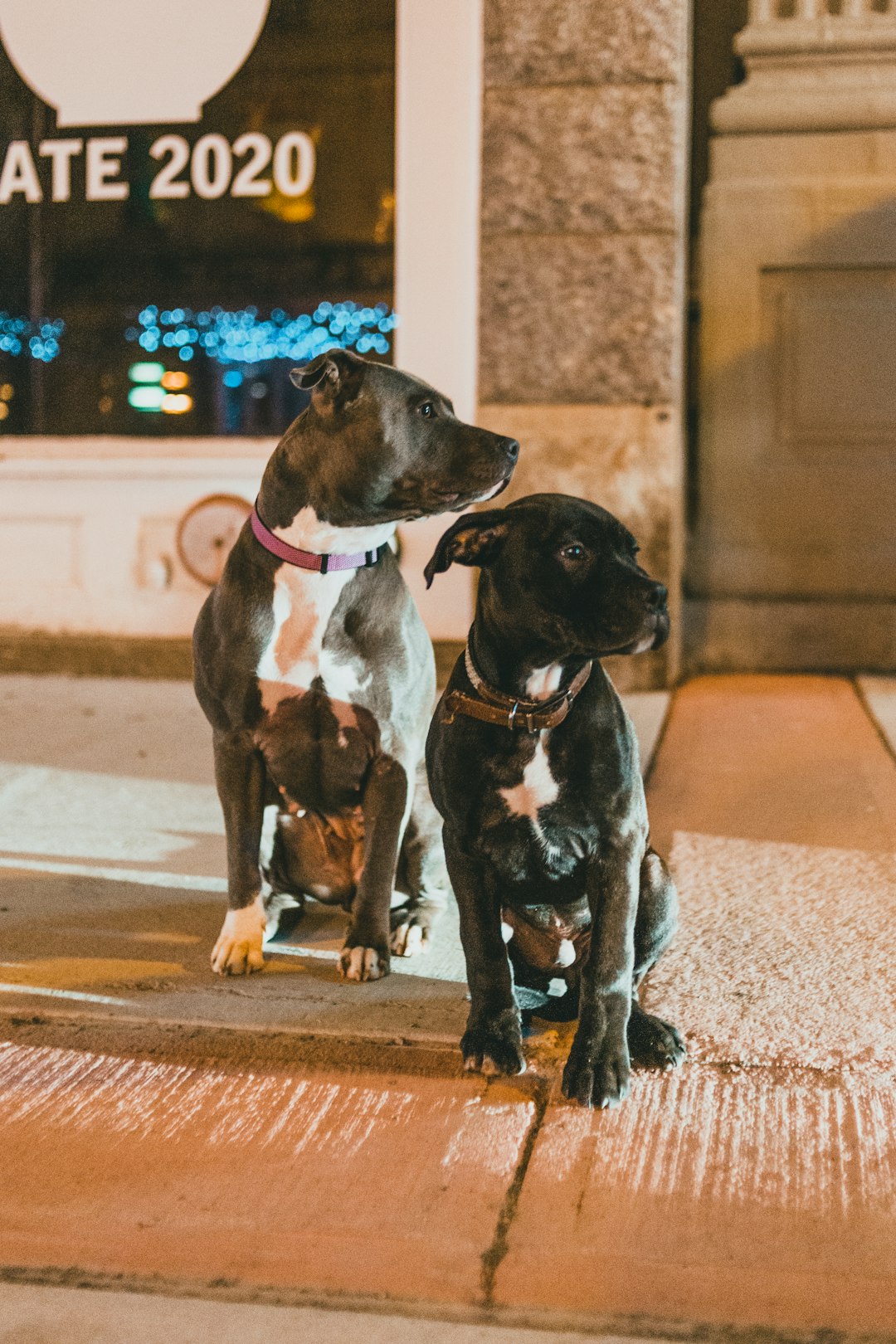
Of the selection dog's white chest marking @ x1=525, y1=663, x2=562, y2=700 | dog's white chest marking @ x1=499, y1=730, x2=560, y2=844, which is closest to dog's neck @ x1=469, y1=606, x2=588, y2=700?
dog's white chest marking @ x1=525, y1=663, x2=562, y2=700

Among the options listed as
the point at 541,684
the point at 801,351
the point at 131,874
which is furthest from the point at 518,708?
the point at 801,351

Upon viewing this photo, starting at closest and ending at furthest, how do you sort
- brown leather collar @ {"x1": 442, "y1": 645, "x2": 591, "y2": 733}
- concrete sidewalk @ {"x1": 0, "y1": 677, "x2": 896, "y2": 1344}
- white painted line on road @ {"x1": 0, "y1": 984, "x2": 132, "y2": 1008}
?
concrete sidewalk @ {"x1": 0, "y1": 677, "x2": 896, "y2": 1344}
brown leather collar @ {"x1": 442, "y1": 645, "x2": 591, "y2": 733}
white painted line on road @ {"x1": 0, "y1": 984, "x2": 132, "y2": 1008}

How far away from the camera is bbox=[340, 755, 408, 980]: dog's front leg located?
3123mm

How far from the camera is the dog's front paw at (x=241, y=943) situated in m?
3.07

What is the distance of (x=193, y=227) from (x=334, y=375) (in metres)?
3.98

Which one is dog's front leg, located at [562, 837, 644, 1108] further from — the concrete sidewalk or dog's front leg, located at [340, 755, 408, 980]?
dog's front leg, located at [340, 755, 408, 980]

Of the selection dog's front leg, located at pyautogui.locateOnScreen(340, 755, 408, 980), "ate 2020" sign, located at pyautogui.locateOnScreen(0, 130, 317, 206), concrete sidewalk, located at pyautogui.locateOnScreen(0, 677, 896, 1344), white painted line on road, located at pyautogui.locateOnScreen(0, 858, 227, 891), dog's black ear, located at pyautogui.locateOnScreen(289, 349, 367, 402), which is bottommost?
concrete sidewalk, located at pyautogui.locateOnScreen(0, 677, 896, 1344)

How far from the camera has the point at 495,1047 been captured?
8.30 feet

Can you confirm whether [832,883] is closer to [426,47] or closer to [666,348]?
[666,348]

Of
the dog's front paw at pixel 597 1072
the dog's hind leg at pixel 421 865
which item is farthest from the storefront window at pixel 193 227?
the dog's front paw at pixel 597 1072

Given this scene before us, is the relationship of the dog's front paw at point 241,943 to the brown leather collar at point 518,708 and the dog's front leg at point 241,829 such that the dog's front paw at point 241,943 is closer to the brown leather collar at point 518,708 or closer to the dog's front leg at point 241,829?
the dog's front leg at point 241,829

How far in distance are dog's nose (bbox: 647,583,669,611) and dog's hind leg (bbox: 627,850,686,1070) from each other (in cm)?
55

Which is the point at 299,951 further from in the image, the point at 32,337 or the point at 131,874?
the point at 32,337

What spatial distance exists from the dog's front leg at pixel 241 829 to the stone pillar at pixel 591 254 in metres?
3.20
